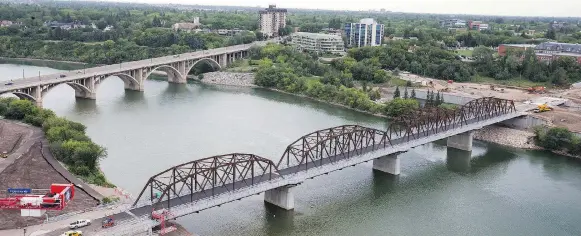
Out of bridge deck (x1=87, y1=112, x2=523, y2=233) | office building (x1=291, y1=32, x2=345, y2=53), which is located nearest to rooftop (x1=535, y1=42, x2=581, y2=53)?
office building (x1=291, y1=32, x2=345, y2=53)

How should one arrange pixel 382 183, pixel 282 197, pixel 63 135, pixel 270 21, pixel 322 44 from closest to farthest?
pixel 282 197 → pixel 63 135 → pixel 382 183 → pixel 322 44 → pixel 270 21

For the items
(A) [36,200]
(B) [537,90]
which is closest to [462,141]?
(B) [537,90]

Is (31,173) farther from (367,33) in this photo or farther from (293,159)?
(367,33)

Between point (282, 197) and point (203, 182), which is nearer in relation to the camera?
point (203, 182)

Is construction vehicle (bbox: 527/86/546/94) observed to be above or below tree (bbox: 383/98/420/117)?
above

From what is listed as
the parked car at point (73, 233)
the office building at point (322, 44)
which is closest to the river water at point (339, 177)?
the parked car at point (73, 233)

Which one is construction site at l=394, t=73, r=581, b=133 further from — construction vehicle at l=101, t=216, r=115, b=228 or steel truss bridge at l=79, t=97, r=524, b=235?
construction vehicle at l=101, t=216, r=115, b=228

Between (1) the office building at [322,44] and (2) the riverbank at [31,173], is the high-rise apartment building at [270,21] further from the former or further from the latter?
(2) the riverbank at [31,173]
